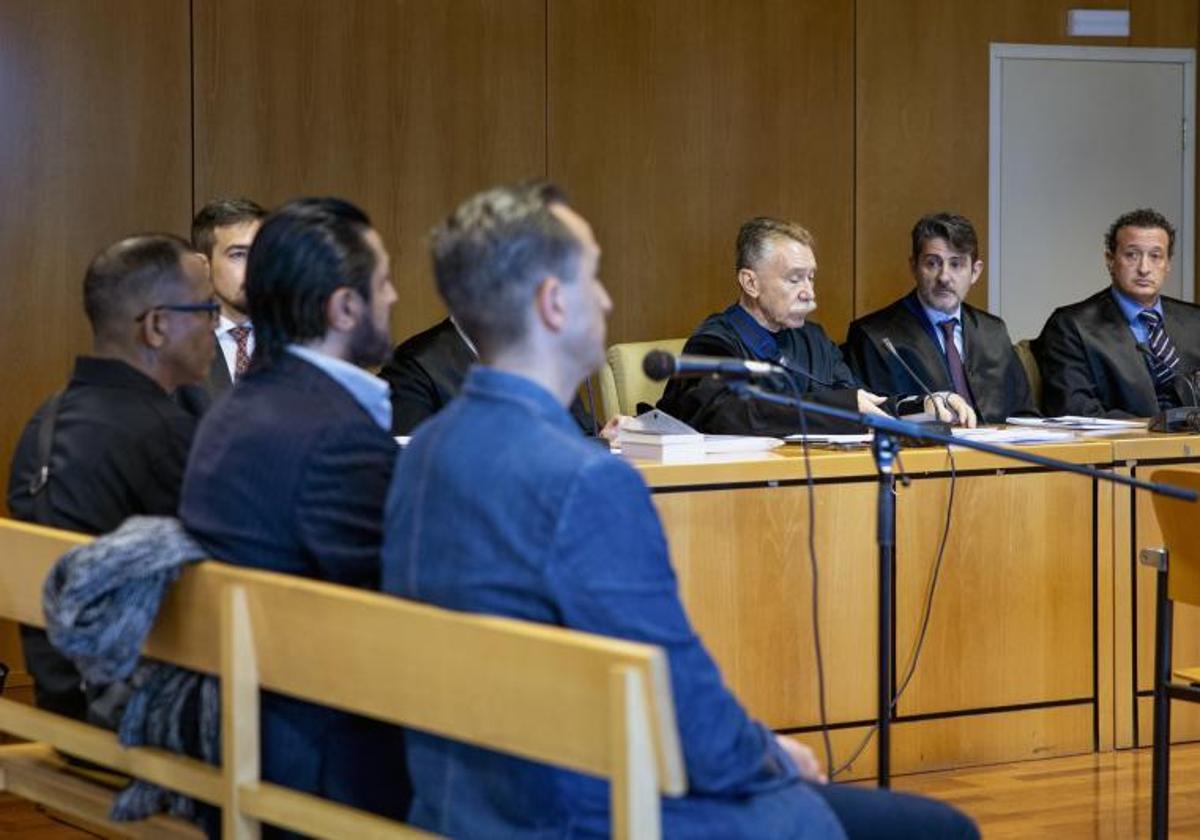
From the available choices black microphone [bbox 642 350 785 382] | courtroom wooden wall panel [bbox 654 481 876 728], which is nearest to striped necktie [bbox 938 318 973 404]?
courtroom wooden wall panel [bbox 654 481 876 728]

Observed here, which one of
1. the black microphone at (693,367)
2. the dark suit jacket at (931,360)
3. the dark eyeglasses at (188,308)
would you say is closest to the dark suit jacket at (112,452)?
the dark eyeglasses at (188,308)

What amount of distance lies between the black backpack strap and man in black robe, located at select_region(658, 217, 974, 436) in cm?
261

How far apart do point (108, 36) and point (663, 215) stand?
210cm

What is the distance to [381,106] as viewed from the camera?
6.73 meters

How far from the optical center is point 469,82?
684cm

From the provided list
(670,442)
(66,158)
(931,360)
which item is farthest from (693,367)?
(66,158)

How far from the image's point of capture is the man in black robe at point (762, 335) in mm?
5543

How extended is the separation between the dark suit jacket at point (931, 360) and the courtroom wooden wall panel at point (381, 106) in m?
1.39

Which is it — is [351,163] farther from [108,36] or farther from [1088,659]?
[1088,659]

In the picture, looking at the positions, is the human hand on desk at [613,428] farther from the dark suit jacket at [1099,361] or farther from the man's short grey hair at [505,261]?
the man's short grey hair at [505,261]

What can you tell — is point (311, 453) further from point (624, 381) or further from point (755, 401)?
point (624, 381)

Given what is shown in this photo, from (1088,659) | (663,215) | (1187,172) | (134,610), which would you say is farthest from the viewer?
(1187,172)

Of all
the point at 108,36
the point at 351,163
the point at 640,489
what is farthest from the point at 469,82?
the point at 640,489

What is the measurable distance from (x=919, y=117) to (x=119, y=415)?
16.3 ft
